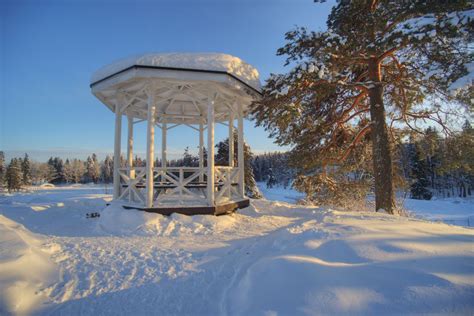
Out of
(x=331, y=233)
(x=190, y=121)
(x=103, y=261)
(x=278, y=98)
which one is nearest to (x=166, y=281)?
(x=103, y=261)

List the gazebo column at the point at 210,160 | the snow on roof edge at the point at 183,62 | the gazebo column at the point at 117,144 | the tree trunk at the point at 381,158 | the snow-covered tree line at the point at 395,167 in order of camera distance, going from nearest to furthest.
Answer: the snow on roof edge at the point at 183,62, the tree trunk at the point at 381,158, the gazebo column at the point at 210,160, the snow-covered tree line at the point at 395,167, the gazebo column at the point at 117,144

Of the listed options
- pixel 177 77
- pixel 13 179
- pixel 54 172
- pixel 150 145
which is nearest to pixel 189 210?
pixel 150 145

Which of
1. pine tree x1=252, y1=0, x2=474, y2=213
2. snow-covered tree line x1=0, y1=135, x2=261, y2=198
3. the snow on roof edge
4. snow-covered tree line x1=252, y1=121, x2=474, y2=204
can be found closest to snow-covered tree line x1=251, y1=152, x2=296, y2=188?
snow-covered tree line x1=0, y1=135, x2=261, y2=198

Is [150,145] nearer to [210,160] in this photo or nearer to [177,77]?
[210,160]

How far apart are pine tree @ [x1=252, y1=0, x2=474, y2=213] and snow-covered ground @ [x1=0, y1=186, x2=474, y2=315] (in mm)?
3335

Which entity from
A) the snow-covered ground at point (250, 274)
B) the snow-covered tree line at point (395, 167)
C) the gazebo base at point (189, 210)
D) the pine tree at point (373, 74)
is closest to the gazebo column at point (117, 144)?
the gazebo base at point (189, 210)

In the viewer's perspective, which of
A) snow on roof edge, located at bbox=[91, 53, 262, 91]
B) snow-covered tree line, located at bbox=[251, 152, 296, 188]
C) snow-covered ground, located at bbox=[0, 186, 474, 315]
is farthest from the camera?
snow-covered tree line, located at bbox=[251, 152, 296, 188]

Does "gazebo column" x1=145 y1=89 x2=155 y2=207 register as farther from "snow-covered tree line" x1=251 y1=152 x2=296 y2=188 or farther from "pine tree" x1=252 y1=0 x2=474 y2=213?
"snow-covered tree line" x1=251 y1=152 x2=296 y2=188

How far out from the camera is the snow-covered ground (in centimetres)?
190

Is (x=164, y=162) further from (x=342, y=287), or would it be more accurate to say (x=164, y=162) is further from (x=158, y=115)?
(x=342, y=287)

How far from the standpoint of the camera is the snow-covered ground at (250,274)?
1.90 metres

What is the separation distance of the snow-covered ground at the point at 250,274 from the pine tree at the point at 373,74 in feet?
10.9

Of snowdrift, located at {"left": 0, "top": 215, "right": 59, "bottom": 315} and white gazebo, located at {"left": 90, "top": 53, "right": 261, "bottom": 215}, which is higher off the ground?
white gazebo, located at {"left": 90, "top": 53, "right": 261, "bottom": 215}

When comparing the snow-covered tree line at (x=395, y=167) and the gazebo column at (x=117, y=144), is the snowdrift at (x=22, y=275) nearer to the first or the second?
the gazebo column at (x=117, y=144)
